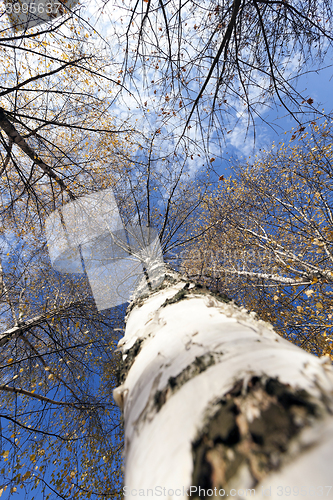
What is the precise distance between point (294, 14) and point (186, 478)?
3483 millimetres

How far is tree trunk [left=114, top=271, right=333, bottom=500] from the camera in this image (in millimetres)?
302

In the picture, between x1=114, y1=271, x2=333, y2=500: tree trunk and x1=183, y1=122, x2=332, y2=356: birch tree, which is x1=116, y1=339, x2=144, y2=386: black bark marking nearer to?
x1=114, y1=271, x2=333, y2=500: tree trunk

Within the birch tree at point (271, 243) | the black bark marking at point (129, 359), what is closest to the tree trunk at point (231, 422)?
the black bark marking at point (129, 359)

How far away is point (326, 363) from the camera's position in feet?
1.58

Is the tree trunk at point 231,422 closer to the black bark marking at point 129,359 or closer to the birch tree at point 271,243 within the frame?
the black bark marking at point 129,359

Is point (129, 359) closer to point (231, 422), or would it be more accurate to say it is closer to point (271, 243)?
point (231, 422)

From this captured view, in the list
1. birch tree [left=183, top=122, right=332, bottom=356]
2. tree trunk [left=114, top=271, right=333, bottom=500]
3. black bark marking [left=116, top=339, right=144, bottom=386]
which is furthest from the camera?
birch tree [left=183, top=122, right=332, bottom=356]

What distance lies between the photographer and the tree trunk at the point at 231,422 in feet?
0.99

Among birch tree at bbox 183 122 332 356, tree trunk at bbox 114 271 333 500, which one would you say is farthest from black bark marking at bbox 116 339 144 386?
birch tree at bbox 183 122 332 356

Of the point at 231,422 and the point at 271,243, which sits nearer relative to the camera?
the point at 231,422

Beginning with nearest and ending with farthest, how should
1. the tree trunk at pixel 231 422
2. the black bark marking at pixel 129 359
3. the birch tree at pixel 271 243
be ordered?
1. the tree trunk at pixel 231 422
2. the black bark marking at pixel 129 359
3. the birch tree at pixel 271 243

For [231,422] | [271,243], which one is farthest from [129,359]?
[271,243]

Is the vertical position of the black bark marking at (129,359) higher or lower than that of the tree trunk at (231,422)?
lower

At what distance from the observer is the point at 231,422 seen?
0.40 meters
